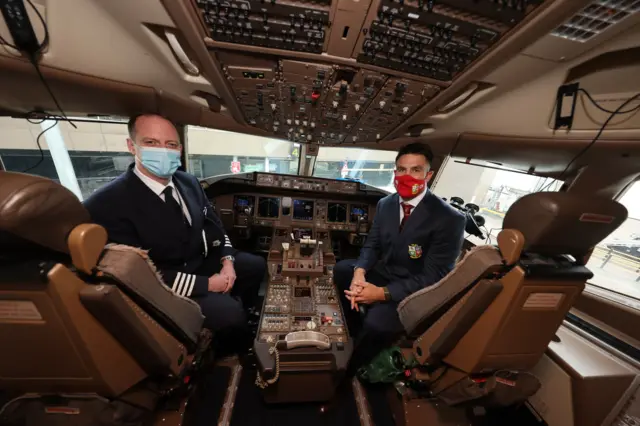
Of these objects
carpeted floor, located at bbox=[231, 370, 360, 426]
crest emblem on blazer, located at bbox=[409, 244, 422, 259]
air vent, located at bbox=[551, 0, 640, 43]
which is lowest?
carpeted floor, located at bbox=[231, 370, 360, 426]

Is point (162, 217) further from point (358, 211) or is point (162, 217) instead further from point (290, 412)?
point (358, 211)

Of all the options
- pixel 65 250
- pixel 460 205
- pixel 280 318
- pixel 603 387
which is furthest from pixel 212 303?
pixel 460 205

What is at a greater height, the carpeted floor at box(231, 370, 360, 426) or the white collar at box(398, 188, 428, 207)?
the white collar at box(398, 188, 428, 207)

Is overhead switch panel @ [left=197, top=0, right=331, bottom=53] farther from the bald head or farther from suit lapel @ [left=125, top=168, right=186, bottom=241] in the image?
suit lapel @ [left=125, top=168, right=186, bottom=241]

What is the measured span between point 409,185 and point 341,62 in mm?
989

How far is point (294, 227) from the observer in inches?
115

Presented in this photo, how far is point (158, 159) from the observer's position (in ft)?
4.86

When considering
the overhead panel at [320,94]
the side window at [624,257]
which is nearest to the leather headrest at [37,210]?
the overhead panel at [320,94]

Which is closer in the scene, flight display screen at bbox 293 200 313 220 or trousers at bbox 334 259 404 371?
trousers at bbox 334 259 404 371

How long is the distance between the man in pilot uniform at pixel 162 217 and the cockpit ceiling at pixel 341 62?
41cm

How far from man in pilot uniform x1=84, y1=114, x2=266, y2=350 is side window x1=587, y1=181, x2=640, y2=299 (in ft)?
10.0

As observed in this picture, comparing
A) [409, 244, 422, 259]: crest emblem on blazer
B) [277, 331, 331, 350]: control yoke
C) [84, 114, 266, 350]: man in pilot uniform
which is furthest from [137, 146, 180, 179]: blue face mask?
[409, 244, 422, 259]: crest emblem on blazer

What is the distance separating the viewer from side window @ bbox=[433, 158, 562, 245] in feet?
9.46

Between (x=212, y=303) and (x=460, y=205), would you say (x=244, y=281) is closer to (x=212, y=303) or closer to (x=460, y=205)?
(x=212, y=303)
